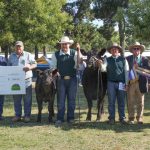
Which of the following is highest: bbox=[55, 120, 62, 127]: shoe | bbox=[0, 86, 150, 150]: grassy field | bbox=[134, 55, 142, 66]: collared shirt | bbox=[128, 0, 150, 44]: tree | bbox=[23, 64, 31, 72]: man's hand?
bbox=[128, 0, 150, 44]: tree

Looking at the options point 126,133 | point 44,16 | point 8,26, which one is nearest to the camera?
point 126,133

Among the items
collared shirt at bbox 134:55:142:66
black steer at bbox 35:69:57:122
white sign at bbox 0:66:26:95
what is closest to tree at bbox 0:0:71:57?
white sign at bbox 0:66:26:95

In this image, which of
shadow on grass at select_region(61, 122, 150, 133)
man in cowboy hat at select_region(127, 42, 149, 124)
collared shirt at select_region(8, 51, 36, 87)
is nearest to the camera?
shadow on grass at select_region(61, 122, 150, 133)

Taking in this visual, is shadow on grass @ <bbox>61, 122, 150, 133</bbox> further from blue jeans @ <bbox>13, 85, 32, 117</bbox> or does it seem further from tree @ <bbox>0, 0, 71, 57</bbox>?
tree @ <bbox>0, 0, 71, 57</bbox>

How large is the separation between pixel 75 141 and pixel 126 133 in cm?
135

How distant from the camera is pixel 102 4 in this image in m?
38.8

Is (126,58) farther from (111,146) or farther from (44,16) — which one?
(44,16)

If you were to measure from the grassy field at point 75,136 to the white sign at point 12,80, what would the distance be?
0.80m

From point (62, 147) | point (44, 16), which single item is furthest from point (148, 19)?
point (62, 147)

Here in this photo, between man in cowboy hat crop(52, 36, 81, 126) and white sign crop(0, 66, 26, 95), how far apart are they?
917mm

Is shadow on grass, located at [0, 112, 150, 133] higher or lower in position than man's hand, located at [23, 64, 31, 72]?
lower

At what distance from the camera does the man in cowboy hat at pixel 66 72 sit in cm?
1074

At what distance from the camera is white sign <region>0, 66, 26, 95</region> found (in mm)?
11195

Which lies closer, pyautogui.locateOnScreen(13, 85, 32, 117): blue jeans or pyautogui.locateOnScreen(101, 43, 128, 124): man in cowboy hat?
pyautogui.locateOnScreen(101, 43, 128, 124): man in cowboy hat
